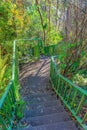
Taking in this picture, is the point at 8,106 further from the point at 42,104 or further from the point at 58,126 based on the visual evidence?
the point at 42,104

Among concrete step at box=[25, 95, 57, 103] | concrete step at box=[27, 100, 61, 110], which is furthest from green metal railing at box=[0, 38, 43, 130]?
concrete step at box=[25, 95, 57, 103]

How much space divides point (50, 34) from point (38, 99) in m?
8.63

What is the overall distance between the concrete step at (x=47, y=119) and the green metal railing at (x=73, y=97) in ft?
0.77

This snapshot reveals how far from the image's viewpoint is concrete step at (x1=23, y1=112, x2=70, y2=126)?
459cm

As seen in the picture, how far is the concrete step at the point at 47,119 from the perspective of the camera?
4586 mm

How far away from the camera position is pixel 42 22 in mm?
13062

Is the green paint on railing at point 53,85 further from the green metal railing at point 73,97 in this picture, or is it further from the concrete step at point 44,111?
the concrete step at point 44,111

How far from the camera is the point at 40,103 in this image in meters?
5.72

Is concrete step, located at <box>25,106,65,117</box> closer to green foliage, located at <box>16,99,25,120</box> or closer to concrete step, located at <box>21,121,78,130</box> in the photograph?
green foliage, located at <box>16,99,25,120</box>

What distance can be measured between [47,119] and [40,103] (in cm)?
107

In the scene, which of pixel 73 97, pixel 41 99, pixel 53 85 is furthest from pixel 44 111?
pixel 53 85

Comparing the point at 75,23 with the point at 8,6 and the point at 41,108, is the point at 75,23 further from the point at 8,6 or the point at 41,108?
the point at 8,6

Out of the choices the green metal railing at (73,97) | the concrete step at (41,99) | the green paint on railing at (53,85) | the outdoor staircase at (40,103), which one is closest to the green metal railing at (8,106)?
the green paint on railing at (53,85)

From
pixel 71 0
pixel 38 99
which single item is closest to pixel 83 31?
pixel 71 0
